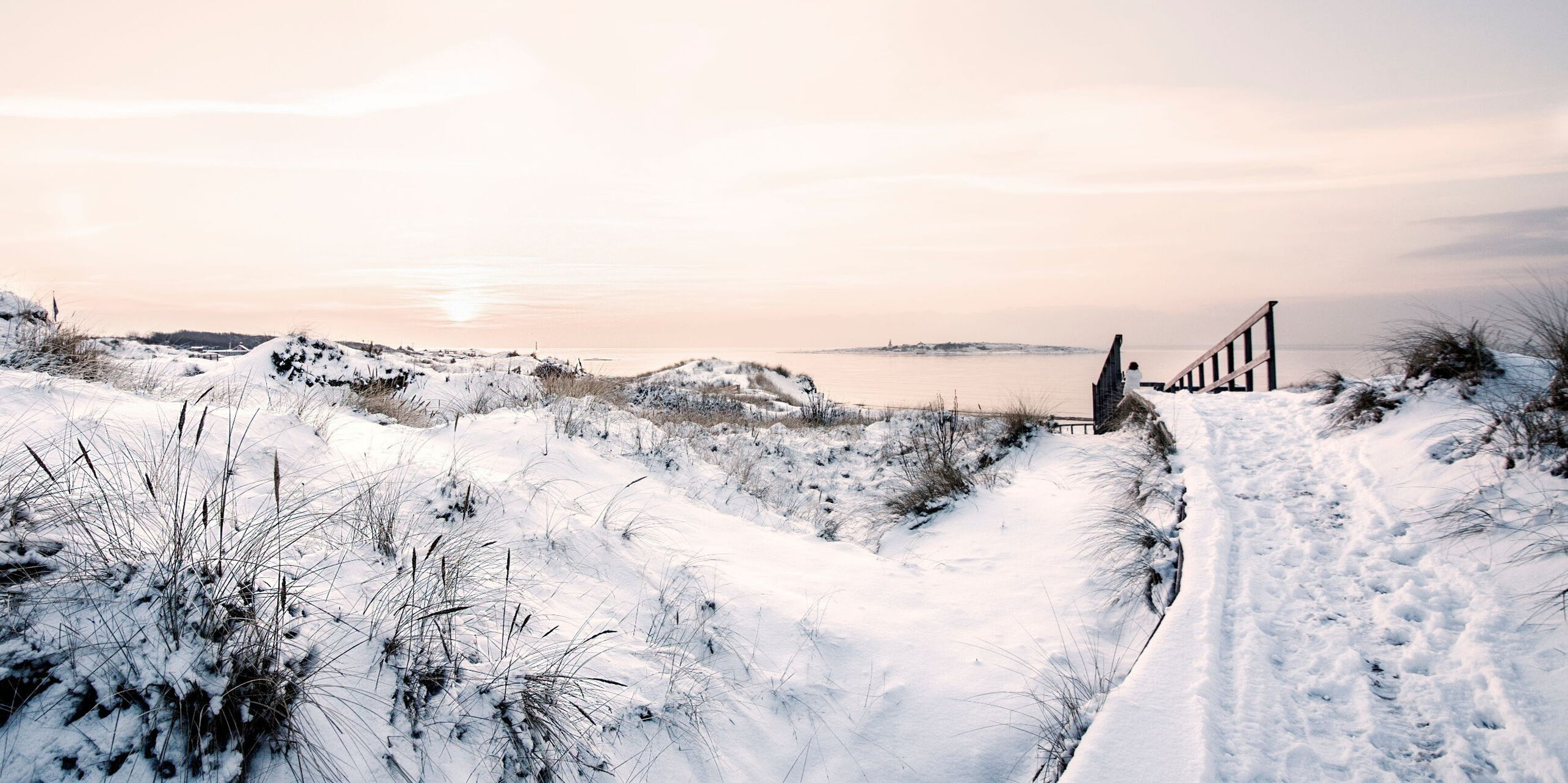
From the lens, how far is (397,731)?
241 centimetres

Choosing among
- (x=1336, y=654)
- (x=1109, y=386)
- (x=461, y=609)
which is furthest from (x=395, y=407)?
(x=1109, y=386)

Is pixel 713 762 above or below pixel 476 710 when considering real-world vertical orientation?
below

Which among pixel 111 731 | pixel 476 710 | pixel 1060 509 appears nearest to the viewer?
pixel 111 731

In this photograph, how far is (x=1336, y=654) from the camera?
3.59 metres

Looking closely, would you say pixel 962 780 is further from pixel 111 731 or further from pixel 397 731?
pixel 111 731

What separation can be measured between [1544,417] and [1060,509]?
136 inches

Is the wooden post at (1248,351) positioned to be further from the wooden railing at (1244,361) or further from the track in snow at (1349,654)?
the track in snow at (1349,654)

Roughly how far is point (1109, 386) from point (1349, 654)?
41.1ft

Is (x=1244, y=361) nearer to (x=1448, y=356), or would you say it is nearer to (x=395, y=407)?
(x=1448, y=356)

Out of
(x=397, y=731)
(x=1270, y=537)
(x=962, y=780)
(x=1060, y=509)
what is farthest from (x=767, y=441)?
(x=397, y=731)

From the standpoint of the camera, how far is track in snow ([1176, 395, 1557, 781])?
2871mm

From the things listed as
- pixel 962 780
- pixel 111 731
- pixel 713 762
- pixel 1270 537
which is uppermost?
pixel 111 731

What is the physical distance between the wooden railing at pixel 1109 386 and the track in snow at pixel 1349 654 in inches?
373

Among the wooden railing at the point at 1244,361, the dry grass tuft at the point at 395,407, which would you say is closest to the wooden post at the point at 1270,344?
the wooden railing at the point at 1244,361
